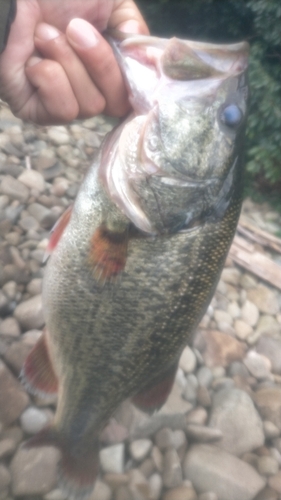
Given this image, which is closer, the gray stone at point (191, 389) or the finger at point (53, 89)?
the finger at point (53, 89)

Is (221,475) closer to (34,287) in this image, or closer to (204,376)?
(204,376)

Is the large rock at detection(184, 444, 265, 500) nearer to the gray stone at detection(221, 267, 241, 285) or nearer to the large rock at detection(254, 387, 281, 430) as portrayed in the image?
the large rock at detection(254, 387, 281, 430)

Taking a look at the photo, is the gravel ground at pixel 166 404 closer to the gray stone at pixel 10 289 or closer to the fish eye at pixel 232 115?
the gray stone at pixel 10 289

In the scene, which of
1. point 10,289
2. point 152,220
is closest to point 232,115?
point 152,220

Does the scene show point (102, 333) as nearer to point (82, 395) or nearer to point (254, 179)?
point (82, 395)

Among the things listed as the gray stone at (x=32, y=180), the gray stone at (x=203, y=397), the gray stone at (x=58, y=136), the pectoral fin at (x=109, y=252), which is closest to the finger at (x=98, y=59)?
the pectoral fin at (x=109, y=252)


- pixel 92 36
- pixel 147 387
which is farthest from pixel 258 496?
pixel 92 36
